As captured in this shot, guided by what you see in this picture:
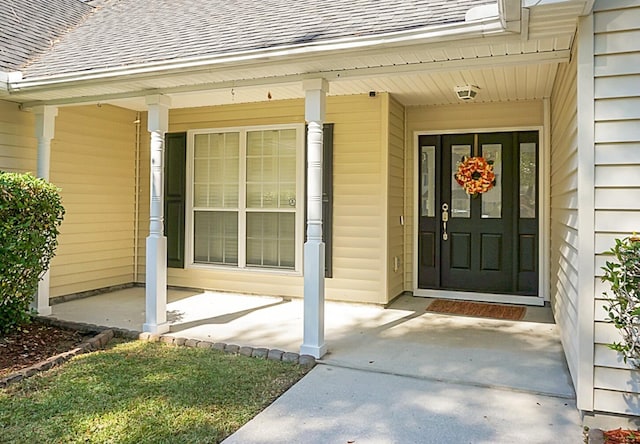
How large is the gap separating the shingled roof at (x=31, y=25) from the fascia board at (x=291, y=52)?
2.48ft

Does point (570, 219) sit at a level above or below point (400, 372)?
above

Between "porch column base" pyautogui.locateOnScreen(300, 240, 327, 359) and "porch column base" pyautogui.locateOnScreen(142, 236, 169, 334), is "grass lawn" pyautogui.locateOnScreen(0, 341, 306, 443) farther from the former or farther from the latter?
"porch column base" pyautogui.locateOnScreen(142, 236, 169, 334)

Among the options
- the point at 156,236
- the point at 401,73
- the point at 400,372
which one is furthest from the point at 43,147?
the point at 400,372

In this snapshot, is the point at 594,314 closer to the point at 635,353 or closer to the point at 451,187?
the point at 635,353

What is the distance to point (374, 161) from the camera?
18.9 ft

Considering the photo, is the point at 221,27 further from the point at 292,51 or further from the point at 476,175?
the point at 476,175

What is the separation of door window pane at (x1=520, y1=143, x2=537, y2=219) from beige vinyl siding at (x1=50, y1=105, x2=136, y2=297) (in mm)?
5390

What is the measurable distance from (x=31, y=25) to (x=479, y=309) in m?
6.64

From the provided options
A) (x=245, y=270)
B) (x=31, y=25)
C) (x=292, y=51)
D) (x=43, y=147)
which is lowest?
(x=245, y=270)

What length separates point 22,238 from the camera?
4.20 meters

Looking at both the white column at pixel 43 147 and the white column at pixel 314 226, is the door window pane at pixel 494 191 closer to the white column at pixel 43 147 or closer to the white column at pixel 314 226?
the white column at pixel 314 226

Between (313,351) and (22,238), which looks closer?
(313,351)

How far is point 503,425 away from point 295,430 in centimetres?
119

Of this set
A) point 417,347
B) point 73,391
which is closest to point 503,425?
point 417,347
